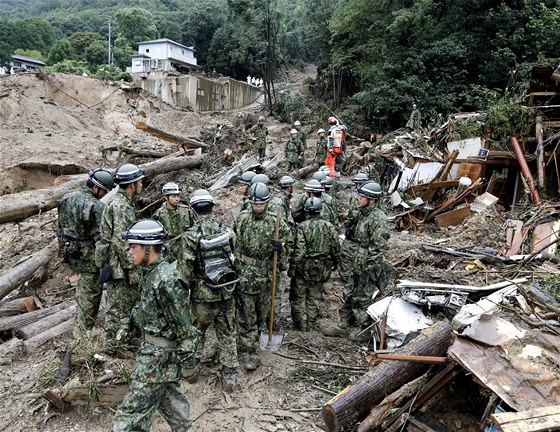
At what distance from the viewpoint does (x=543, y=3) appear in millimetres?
16406

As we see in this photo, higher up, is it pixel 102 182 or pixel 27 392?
pixel 102 182

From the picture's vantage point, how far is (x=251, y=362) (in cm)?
500

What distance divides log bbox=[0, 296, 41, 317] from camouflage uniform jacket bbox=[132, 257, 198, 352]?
433 cm

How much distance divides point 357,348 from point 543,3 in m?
→ 17.5

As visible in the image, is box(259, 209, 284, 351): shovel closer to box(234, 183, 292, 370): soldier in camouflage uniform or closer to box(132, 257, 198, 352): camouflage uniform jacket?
box(234, 183, 292, 370): soldier in camouflage uniform

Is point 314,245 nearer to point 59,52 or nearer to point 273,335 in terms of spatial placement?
point 273,335

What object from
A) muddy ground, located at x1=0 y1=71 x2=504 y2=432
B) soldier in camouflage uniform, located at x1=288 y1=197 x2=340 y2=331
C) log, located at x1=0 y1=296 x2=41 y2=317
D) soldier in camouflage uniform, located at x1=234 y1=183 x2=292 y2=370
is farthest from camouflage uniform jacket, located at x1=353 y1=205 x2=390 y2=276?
log, located at x1=0 y1=296 x2=41 y2=317

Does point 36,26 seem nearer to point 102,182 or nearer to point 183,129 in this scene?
point 183,129

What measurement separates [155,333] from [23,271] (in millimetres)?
5079

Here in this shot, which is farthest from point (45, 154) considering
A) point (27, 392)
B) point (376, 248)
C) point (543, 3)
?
point (543, 3)

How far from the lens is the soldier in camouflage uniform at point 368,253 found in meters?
5.55

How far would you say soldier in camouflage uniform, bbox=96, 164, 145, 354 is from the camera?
4641mm

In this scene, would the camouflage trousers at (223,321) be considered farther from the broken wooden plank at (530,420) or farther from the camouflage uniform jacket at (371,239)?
the broken wooden plank at (530,420)

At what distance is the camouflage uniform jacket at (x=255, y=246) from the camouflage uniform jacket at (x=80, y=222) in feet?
5.82
